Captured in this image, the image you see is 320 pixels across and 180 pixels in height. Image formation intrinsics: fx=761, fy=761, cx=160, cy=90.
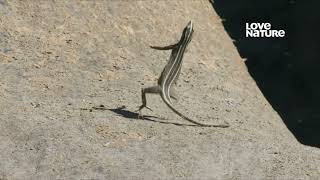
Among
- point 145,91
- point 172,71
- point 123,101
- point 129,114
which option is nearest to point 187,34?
point 172,71

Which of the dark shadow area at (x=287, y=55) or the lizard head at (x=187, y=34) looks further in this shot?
the dark shadow area at (x=287, y=55)

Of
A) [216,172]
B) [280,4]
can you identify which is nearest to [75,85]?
[216,172]

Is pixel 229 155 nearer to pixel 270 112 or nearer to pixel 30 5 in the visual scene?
pixel 270 112

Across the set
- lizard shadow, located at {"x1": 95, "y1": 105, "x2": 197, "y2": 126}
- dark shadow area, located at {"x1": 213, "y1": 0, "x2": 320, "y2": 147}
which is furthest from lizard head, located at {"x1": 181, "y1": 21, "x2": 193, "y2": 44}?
dark shadow area, located at {"x1": 213, "y1": 0, "x2": 320, "y2": 147}

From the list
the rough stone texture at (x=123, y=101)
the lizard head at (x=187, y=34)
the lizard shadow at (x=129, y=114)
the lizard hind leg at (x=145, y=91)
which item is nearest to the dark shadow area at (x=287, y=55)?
the rough stone texture at (x=123, y=101)

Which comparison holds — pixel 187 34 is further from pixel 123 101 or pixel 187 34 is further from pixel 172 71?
pixel 123 101

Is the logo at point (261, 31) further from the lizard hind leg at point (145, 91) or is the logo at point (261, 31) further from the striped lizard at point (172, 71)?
the lizard hind leg at point (145, 91)

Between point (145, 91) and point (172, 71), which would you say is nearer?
point (172, 71)
